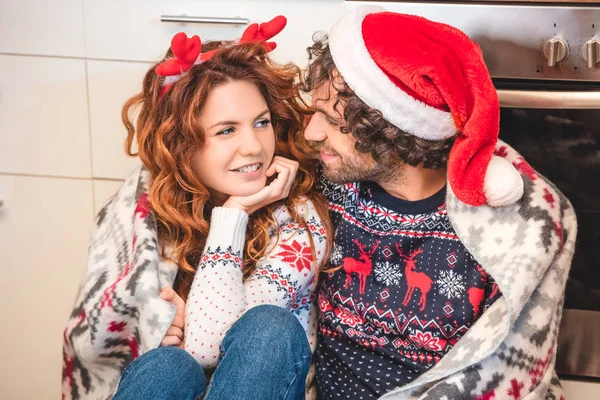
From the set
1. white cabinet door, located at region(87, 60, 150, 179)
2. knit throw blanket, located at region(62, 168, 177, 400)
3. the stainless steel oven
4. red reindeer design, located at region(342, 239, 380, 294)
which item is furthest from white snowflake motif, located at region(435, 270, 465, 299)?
white cabinet door, located at region(87, 60, 150, 179)

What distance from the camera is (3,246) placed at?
5.47 ft

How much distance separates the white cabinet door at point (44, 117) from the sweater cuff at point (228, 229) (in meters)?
0.45

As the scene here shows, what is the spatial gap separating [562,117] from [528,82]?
0.09 meters

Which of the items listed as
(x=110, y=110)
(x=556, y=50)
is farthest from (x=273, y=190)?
(x=556, y=50)

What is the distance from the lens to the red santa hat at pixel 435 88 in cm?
109

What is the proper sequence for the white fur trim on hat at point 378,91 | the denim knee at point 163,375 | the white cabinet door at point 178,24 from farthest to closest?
the white cabinet door at point 178,24 → the white fur trim on hat at point 378,91 → the denim knee at point 163,375

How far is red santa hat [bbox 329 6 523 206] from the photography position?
1.09m

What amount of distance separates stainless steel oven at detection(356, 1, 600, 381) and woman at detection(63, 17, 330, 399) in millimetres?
335

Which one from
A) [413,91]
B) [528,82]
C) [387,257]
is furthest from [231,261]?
[528,82]

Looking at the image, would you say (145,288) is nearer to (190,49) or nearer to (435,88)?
(190,49)

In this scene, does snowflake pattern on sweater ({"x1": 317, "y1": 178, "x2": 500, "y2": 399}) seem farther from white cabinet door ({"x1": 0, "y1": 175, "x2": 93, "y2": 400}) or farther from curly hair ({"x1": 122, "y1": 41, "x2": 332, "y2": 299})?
white cabinet door ({"x1": 0, "y1": 175, "x2": 93, "y2": 400})

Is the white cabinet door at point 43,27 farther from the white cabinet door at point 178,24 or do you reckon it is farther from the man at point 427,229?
the man at point 427,229

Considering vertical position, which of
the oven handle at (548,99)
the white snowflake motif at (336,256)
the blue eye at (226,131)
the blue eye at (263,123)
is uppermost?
the oven handle at (548,99)

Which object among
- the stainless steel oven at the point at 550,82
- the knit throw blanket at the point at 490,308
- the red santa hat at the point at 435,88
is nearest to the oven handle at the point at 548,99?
the stainless steel oven at the point at 550,82
